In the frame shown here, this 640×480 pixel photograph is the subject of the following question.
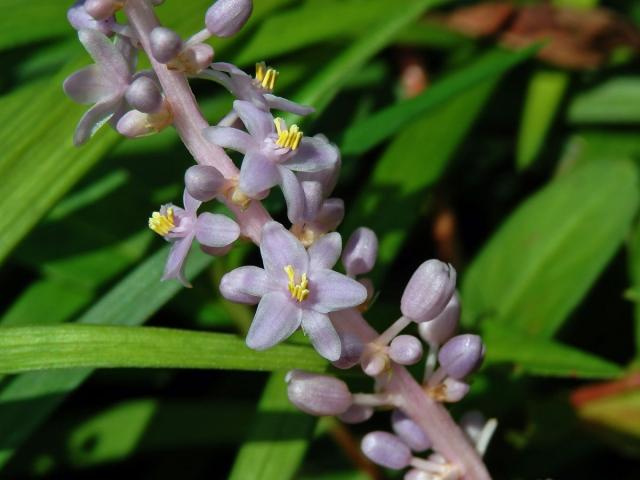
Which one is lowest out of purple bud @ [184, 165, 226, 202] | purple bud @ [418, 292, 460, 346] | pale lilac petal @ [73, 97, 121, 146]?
purple bud @ [418, 292, 460, 346]

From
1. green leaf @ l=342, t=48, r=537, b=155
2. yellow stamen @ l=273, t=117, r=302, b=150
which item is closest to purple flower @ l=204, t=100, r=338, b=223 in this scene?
yellow stamen @ l=273, t=117, r=302, b=150

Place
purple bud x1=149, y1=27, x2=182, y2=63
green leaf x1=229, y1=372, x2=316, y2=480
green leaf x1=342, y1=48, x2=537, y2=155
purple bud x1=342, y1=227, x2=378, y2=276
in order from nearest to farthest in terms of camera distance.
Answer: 1. purple bud x1=149, y1=27, x2=182, y2=63
2. purple bud x1=342, y1=227, x2=378, y2=276
3. green leaf x1=229, y1=372, x2=316, y2=480
4. green leaf x1=342, y1=48, x2=537, y2=155

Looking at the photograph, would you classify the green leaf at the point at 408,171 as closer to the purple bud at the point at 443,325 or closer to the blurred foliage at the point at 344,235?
the blurred foliage at the point at 344,235

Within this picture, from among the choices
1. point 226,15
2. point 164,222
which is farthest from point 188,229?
point 226,15

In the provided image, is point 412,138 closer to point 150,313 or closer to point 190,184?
point 150,313

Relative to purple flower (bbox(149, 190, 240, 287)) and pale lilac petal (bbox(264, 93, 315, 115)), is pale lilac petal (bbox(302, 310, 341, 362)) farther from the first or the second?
pale lilac petal (bbox(264, 93, 315, 115))

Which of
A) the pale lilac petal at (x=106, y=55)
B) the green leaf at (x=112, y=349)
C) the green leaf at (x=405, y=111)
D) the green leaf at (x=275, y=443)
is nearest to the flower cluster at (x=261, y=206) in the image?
the pale lilac petal at (x=106, y=55)
